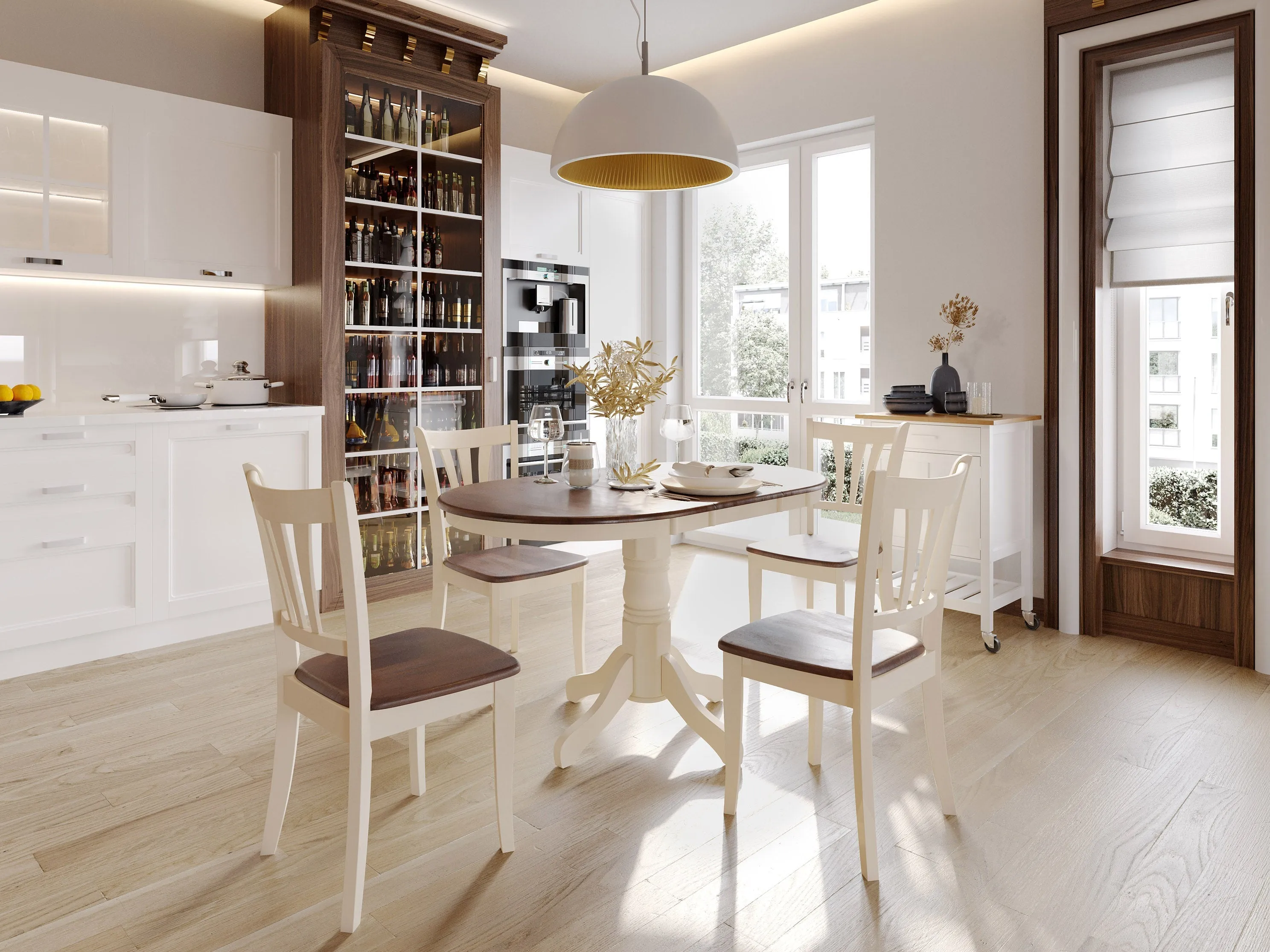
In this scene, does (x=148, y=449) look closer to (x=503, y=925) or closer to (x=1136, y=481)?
(x=503, y=925)

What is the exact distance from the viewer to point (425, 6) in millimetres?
4387

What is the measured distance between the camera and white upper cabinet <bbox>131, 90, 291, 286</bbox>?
12.1ft

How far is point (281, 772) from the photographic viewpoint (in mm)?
1996

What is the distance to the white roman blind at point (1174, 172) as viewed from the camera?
3.48 metres

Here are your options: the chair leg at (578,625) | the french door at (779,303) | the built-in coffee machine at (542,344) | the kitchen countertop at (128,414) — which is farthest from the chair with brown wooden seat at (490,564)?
the french door at (779,303)

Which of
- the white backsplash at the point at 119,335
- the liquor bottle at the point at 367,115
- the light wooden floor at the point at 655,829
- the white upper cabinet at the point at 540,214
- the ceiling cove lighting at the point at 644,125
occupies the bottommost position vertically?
the light wooden floor at the point at 655,829

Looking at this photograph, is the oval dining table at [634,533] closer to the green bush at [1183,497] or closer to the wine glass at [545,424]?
the wine glass at [545,424]

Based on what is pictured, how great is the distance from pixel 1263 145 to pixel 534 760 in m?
3.30

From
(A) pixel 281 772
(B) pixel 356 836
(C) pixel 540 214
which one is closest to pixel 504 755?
(B) pixel 356 836

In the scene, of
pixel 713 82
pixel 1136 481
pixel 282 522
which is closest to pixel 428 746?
pixel 282 522

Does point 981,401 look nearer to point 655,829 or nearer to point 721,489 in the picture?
point 721,489

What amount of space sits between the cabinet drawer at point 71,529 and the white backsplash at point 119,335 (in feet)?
2.29

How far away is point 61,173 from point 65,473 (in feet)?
3.91

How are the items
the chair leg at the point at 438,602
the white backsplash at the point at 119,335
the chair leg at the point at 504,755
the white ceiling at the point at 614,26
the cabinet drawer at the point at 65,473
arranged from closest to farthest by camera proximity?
the chair leg at the point at 504,755 < the chair leg at the point at 438,602 < the cabinet drawer at the point at 65,473 < the white backsplash at the point at 119,335 < the white ceiling at the point at 614,26
